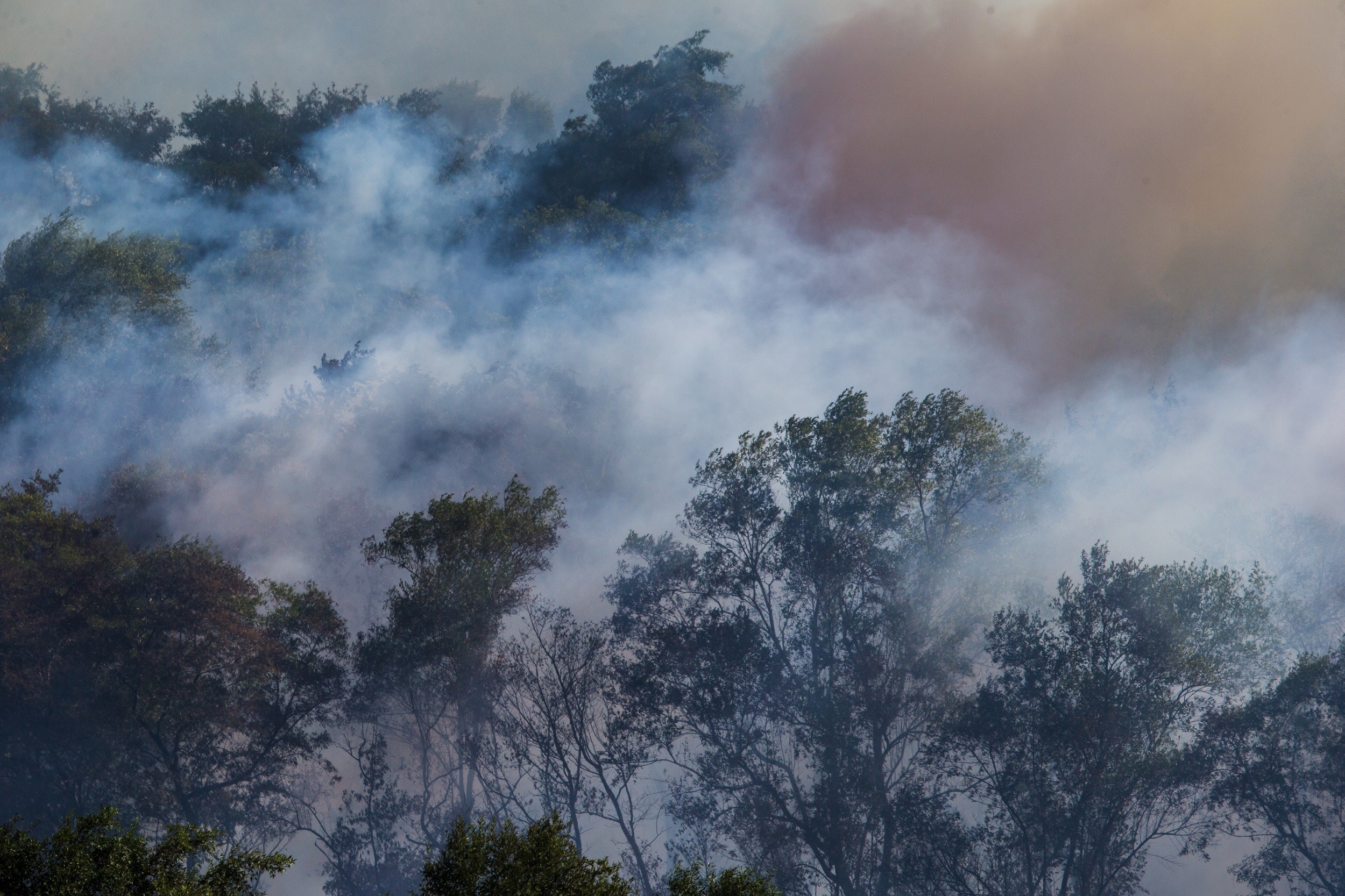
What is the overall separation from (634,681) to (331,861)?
32.2 ft

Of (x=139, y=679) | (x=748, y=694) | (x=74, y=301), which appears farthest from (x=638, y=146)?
(x=139, y=679)

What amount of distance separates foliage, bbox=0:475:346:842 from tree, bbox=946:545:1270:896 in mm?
16571

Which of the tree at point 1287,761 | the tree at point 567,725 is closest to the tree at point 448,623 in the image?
the tree at point 567,725

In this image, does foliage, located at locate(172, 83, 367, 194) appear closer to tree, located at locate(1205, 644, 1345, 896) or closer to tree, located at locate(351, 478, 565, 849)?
tree, located at locate(351, 478, 565, 849)

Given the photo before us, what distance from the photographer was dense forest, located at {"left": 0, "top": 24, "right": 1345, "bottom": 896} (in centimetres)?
2167

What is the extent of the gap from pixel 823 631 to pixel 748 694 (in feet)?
7.86

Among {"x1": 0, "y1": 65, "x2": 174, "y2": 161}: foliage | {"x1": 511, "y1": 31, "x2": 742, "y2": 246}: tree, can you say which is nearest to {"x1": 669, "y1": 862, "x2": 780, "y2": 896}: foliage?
{"x1": 511, "y1": 31, "x2": 742, "y2": 246}: tree

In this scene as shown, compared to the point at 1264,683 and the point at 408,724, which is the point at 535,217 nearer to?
the point at 408,724

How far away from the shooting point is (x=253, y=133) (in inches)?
1973

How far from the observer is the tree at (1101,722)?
21.3 metres

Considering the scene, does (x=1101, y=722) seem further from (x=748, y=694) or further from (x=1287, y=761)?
(x=748, y=694)

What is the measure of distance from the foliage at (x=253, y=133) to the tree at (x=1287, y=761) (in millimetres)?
43665

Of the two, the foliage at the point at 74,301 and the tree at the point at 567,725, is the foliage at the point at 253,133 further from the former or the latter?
the tree at the point at 567,725

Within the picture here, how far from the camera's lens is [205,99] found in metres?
51.5
